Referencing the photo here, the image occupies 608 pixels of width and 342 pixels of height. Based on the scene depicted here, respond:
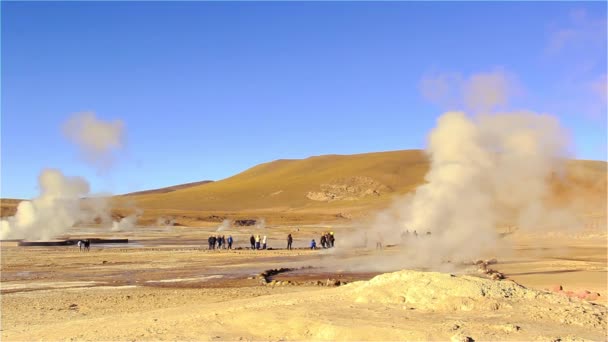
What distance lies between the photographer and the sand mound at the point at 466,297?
13.9 metres

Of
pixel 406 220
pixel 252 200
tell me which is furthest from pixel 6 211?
pixel 406 220

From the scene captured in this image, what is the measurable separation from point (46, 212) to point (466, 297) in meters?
51.8

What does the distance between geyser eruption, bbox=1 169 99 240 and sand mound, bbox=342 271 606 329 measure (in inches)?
1920

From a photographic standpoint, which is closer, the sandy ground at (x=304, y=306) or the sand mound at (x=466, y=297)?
the sandy ground at (x=304, y=306)

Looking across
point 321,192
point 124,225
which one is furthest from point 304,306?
point 321,192

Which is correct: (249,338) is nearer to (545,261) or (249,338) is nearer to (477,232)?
(545,261)

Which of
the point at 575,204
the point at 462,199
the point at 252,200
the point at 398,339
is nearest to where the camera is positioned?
the point at 398,339

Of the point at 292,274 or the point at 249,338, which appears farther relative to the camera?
the point at 292,274

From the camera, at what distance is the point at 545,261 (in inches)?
1222

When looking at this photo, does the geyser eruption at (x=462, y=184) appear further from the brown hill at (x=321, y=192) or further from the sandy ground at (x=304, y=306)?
the brown hill at (x=321, y=192)

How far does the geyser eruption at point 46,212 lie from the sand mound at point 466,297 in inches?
1920

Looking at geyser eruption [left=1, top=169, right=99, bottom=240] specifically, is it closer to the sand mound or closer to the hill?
the hill

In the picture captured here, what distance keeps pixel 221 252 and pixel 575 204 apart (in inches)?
1926

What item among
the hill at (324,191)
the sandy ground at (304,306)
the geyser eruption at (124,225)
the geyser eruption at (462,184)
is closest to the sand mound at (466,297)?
the sandy ground at (304,306)
